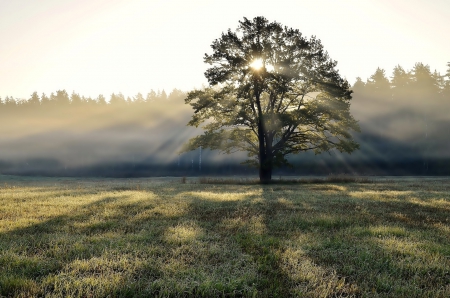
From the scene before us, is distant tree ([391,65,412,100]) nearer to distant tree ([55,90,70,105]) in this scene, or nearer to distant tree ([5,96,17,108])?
distant tree ([55,90,70,105])

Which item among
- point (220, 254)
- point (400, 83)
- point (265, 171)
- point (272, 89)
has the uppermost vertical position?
point (400, 83)

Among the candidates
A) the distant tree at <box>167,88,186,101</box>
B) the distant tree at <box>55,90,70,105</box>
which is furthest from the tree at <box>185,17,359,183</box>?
the distant tree at <box>55,90,70,105</box>

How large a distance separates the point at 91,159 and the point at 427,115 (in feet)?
279

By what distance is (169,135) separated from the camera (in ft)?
303

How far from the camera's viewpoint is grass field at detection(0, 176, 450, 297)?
3943mm

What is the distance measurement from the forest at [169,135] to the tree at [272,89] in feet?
124

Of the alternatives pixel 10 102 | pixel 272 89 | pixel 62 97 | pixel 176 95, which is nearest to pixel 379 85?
pixel 272 89

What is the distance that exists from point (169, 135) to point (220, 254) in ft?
292

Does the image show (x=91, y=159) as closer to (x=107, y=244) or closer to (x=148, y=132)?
(x=148, y=132)

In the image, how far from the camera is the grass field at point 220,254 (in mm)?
3943

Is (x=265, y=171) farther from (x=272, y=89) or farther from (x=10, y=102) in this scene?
(x=10, y=102)

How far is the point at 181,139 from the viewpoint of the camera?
9031cm

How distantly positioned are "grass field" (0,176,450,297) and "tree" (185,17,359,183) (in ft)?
61.0

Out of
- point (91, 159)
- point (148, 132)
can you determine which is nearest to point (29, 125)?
point (91, 159)
